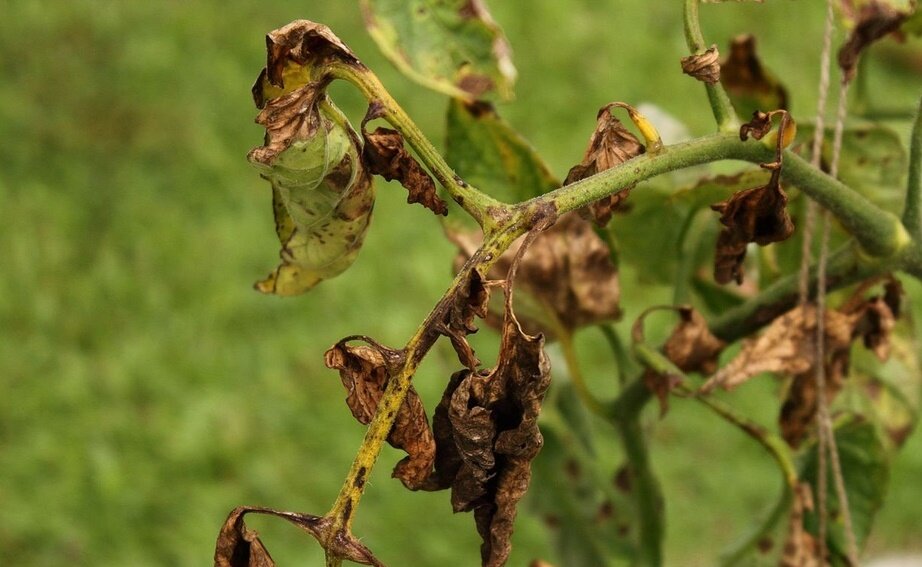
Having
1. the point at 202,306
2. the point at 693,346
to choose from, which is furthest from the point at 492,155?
the point at 202,306

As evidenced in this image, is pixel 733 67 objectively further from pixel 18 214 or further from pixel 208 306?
pixel 18 214

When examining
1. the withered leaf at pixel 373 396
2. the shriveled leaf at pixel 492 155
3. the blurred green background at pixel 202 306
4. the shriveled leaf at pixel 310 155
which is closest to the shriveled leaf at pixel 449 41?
the shriveled leaf at pixel 492 155

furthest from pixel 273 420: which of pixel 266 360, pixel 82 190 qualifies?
pixel 82 190

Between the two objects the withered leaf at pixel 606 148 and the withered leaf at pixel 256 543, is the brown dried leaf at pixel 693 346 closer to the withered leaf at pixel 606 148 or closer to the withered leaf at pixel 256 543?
the withered leaf at pixel 606 148

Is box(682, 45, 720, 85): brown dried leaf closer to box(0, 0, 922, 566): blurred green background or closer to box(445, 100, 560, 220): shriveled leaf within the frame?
box(445, 100, 560, 220): shriveled leaf

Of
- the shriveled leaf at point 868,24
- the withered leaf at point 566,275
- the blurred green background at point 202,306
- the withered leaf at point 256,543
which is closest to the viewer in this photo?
the withered leaf at point 256,543

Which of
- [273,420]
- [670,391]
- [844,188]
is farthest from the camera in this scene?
[273,420]

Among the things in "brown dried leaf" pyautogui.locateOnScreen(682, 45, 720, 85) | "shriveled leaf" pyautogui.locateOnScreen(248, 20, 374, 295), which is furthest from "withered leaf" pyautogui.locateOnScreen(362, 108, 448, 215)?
"brown dried leaf" pyautogui.locateOnScreen(682, 45, 720, 85)
